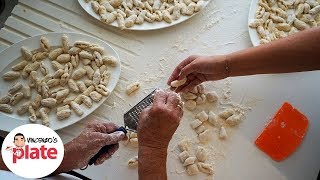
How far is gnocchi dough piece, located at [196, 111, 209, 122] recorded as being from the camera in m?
1.17

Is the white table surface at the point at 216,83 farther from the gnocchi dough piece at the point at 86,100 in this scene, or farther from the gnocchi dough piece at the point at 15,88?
the gnocchi dough piece at the point at 15,88

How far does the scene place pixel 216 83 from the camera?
1.23 m

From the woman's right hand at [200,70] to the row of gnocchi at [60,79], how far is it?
0.24m

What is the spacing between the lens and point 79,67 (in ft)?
4.10

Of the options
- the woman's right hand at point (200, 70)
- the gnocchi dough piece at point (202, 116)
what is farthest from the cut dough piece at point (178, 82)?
the gnocchi dough piece at point (202, 116)

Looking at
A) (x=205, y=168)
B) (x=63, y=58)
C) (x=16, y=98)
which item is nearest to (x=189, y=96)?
(x=205, y=168)

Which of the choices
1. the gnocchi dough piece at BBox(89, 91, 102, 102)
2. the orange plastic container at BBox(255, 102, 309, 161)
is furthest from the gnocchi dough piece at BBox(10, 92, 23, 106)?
the orange plastic container at BBox(255, 102, 309, 161)

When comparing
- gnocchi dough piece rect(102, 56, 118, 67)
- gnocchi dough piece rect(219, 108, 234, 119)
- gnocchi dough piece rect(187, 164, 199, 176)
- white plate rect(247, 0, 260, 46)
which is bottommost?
gnocchi dough piece rect(187, 164, 199, 176)

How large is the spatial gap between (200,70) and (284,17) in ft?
1.41

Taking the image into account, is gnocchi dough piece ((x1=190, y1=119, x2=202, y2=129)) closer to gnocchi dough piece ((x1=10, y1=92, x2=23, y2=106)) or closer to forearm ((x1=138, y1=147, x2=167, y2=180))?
forearm ((x1=138, y1=147, x2=167, y2=180))

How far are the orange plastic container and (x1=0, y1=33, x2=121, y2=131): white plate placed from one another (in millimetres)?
517

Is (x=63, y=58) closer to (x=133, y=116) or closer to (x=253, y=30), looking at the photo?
(x=133, y=116)

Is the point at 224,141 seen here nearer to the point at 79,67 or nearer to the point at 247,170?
the point at 247,170

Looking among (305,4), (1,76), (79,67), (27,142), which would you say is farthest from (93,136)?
(305,4)
